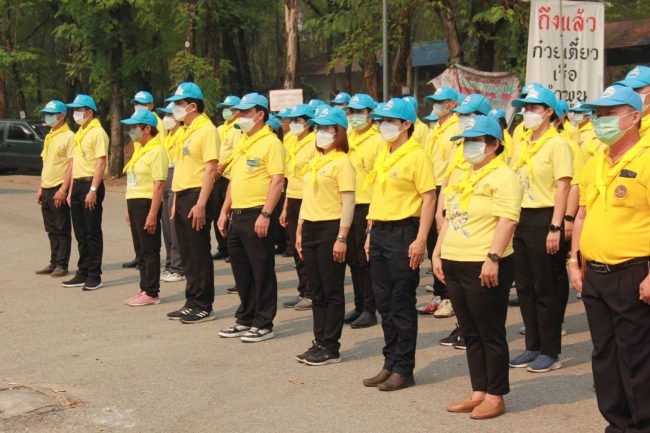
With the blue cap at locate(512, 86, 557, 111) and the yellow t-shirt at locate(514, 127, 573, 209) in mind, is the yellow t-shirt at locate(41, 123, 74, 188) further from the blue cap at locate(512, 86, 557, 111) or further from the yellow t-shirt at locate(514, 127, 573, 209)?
the blue cap at locate(512, 86, 557, 111)

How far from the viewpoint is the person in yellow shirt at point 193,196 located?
8.73 m

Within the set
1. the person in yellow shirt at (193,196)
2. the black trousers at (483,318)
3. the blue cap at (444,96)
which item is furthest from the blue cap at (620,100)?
the person in yellow shirt at (193,196)

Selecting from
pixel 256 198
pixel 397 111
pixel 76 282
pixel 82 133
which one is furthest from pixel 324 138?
pixel 76 282

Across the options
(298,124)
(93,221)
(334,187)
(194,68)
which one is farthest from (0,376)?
(194,68)

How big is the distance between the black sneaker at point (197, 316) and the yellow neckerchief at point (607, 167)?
4774 mm

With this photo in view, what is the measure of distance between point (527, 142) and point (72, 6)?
66.0 ft

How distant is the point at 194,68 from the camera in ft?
78.6

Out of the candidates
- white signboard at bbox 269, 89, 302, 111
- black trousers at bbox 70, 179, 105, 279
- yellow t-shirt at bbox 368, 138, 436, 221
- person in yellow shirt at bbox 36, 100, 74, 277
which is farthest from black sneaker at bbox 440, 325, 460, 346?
white signboard at bbox 269, 89, 302, 111

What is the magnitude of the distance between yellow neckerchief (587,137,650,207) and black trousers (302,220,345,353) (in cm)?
265

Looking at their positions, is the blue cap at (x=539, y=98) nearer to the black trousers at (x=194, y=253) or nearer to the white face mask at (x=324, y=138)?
the white face mask at (x=324, y=138)

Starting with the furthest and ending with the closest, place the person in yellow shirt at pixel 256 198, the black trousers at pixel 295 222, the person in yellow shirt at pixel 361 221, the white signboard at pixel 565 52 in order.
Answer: the white signboard at pixel 565 52, the black trousers at pixel 295 222, the person in yellow shirt at pixel 361 221, the person in yellow shirt at pixel 256 198

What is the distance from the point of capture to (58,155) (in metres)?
11.3

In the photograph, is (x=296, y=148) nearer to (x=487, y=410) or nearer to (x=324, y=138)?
(x=324, y=138)

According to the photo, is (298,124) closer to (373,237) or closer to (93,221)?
(93,221)
